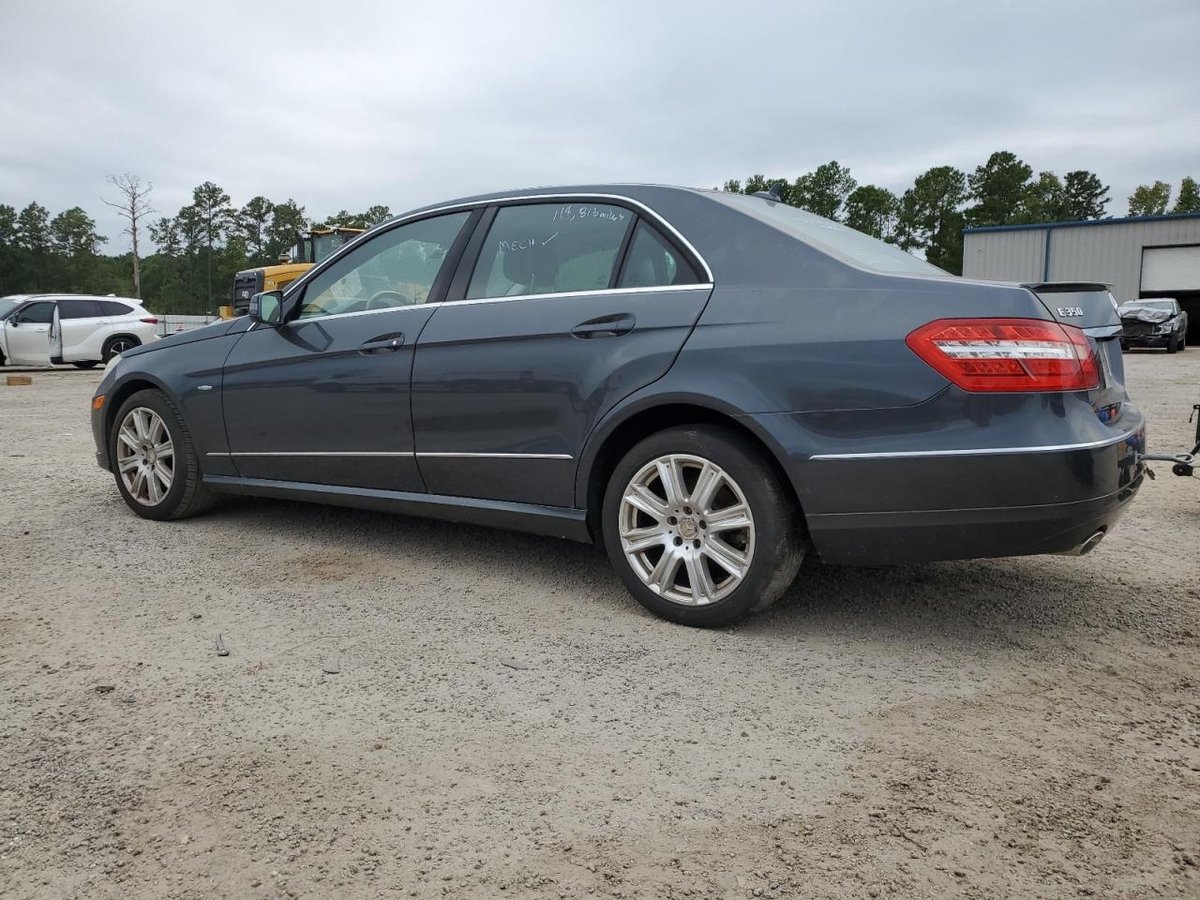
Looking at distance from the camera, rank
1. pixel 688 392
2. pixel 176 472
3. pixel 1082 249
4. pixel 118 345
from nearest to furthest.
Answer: pixel 688 392, pixel 176 472, pixel 118 345, pixel 1082 249

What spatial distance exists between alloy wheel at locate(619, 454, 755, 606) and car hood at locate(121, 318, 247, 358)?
253 centimetres

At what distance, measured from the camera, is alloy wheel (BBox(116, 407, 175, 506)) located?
16.6 ft

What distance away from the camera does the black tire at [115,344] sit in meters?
19.6

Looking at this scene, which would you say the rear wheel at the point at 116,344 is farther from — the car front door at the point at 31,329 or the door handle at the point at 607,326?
the door handle at the point at 607,326

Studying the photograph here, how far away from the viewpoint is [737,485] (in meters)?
3.24

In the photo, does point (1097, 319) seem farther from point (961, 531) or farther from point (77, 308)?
point (77, 308)

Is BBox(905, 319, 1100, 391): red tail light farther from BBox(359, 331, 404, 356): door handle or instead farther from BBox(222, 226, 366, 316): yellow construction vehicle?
BBox(222, 226, 366, 316): yellow construction vehicle

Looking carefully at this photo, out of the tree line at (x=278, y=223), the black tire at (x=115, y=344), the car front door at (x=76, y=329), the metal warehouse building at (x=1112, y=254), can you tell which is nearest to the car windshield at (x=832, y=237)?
the black tire at (x=115, y=344)

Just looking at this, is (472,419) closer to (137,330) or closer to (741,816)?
(741,816)

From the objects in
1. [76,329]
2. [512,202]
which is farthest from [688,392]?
[76,329]

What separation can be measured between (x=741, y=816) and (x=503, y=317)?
228 centimetres

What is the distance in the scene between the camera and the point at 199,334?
5.06 m

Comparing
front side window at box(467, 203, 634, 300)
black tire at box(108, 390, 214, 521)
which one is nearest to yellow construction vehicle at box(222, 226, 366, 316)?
black tire at box(108, 390, 214, 521)

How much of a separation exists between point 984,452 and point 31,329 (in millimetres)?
20564
